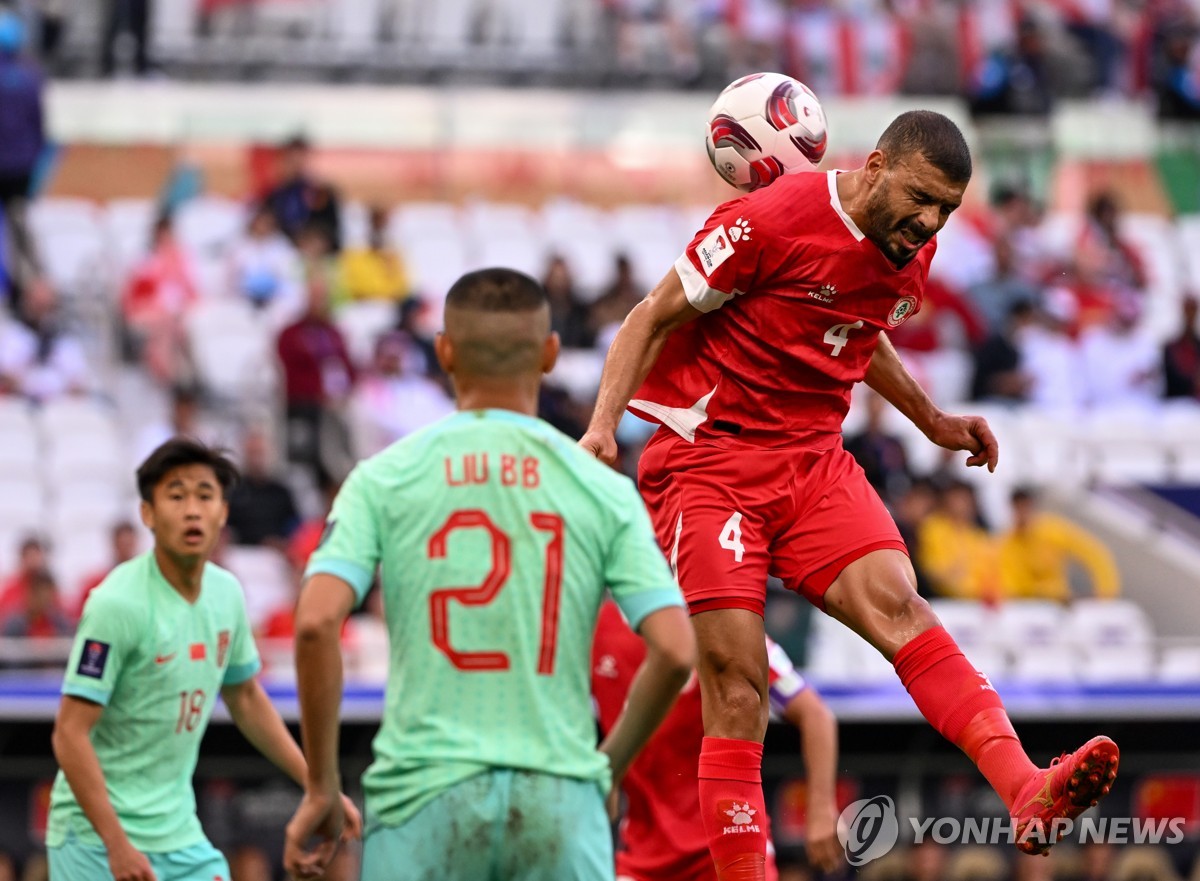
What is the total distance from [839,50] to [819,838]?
14.1m

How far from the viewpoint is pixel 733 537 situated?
645 centimetres

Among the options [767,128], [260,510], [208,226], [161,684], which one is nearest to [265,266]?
[208,226]

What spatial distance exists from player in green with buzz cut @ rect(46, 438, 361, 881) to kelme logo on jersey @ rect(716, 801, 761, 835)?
1.48 metres

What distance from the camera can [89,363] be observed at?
15.6 meters

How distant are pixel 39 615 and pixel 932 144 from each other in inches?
275

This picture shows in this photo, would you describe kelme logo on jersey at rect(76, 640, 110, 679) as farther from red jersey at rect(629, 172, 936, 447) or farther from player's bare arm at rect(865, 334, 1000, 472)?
player's bare arm at rect(865, 334, 1000, 472)

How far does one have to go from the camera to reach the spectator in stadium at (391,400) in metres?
14.2

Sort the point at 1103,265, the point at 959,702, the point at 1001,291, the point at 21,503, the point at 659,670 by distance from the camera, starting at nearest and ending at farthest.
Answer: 1. the point at 659,670
2. the point at 959,702
3. the point at 21,503
4. the point at 1001,291
5. the point at 1103,265

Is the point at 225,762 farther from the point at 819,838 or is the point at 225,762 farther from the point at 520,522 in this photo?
the point at 520,522

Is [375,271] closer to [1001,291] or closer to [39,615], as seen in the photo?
[1001,291]

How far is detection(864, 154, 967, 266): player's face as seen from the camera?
20.5ft

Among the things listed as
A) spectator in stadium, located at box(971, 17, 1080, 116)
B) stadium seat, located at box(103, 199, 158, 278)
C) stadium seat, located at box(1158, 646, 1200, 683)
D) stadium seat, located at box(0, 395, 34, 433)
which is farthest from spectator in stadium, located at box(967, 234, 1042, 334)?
stadium seat, located at box(0, 395, 34, 433)

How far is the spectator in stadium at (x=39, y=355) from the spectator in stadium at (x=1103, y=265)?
8526 millimetres

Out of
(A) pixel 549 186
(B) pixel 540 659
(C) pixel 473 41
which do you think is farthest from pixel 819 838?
(C) pixel 473 41
